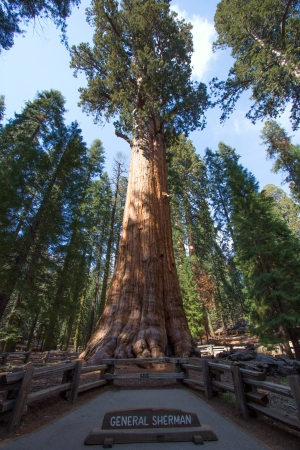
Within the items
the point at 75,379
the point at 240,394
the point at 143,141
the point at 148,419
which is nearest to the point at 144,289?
the point at 75,379

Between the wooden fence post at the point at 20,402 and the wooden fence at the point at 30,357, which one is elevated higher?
the wooden fence at the point at 30,357

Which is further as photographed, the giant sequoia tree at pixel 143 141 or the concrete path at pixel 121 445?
the giant sequoia tree at pixel 143 141

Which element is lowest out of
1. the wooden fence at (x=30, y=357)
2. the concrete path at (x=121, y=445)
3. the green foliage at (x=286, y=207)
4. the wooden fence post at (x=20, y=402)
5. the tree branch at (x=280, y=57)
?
the concrete path at (x=121, y=445)

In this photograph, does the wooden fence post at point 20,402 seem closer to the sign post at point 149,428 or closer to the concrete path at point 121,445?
the concrete path at point 121,445

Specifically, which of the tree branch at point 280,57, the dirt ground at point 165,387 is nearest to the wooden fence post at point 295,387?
the dirt ground at point 165,387

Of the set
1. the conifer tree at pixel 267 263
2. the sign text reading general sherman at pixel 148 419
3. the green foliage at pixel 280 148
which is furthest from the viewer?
the green foliage at pixel 280 148

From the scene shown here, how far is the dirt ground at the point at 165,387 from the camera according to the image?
275 centimetres

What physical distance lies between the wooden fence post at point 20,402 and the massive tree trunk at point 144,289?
2874 millimetres

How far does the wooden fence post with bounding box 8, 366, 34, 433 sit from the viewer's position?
2872 mm

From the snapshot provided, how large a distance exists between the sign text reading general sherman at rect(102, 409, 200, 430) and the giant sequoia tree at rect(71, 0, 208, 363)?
3246 millimetres

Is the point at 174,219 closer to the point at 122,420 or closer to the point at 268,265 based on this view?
the point at 268,265

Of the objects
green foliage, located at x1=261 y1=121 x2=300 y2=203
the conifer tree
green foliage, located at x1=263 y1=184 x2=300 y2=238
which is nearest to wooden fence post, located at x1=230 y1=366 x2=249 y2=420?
the conifer tree

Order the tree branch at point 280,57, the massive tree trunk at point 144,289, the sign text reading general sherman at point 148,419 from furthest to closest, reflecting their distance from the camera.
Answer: the tree branch at point 280,57 < the massive tree trunk at point 144,289 < the sign text reading general sherman at point 148,419

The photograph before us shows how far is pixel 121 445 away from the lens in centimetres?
255
